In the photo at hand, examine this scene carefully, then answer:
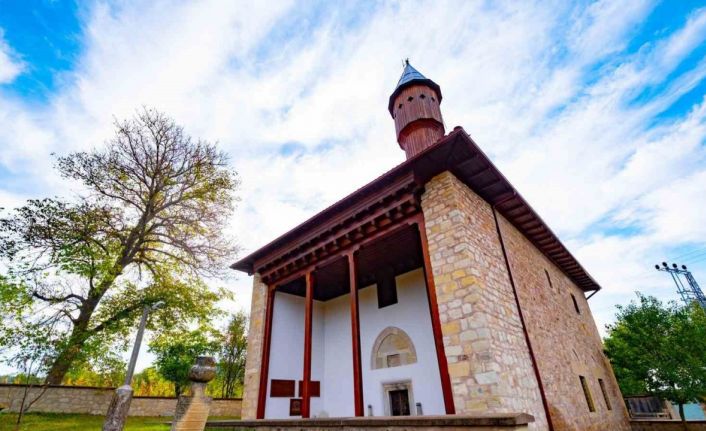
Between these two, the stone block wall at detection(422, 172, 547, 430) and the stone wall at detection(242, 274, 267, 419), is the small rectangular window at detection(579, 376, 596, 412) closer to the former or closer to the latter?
the stone block wall at detection(422, 172, 547, 430)

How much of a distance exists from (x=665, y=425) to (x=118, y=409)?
17763 mm

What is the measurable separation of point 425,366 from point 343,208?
15.4ft

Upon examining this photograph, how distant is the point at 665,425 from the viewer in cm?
1197

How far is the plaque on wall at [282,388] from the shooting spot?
898cm

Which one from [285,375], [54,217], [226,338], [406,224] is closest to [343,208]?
[406,224]

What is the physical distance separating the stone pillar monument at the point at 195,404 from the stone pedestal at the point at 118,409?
1852 mm

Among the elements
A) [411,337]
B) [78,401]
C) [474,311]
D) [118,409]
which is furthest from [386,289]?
[78,401]

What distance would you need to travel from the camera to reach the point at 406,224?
6660mm

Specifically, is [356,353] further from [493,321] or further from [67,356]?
[67,356]

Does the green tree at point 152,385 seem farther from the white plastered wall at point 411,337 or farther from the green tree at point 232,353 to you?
the white plastered wall at point 411,337

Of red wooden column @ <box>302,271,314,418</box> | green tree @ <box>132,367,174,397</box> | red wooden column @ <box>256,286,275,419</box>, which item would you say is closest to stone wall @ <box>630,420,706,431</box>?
red wooden column @ <box>302,271,314,418</box>

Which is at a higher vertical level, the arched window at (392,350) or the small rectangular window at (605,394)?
the arched window at (392,350)

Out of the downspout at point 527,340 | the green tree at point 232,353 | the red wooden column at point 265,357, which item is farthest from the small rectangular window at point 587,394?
the green tree at point 232,353

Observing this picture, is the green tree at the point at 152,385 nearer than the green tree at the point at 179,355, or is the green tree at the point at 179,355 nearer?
the green tree at the point at 179,355
